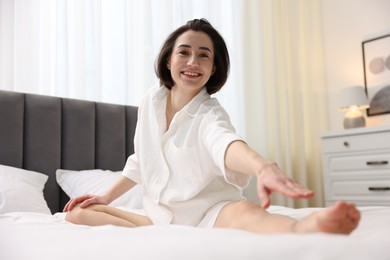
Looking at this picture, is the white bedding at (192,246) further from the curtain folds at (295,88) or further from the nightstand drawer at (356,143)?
the curtain folds at (295,88)

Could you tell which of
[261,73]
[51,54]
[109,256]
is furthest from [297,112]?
[109,256]

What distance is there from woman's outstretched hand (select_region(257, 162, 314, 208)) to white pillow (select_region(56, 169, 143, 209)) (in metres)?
1.48

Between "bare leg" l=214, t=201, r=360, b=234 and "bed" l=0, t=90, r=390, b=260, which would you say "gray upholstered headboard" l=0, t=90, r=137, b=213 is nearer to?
"bed" l=0, t=90, r=390, b=260

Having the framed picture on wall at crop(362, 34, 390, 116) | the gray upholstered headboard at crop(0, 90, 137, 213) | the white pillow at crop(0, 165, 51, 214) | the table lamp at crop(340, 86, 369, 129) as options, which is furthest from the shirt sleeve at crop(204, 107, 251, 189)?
the framed picture on wall at crop(362, 34, 390, 116)

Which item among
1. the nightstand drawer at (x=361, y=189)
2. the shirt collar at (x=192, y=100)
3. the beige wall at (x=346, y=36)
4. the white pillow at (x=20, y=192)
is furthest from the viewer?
the beige wall at (x=346, y=36)

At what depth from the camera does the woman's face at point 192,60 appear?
54.0 inches

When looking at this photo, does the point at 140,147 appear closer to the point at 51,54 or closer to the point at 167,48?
the point at 167,48

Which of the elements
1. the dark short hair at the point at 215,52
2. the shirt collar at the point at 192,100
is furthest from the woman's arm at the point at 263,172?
the dark short hair at the point at 215,52

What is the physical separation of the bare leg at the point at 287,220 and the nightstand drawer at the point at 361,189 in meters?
1.94

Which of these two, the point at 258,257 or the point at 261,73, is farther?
the point at 261,73

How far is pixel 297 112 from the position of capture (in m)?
3.60

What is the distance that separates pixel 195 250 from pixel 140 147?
2.75ft

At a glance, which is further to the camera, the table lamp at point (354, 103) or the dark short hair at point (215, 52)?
the table lamp at point (354, 103)

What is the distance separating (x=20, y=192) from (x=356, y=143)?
2.09 m
